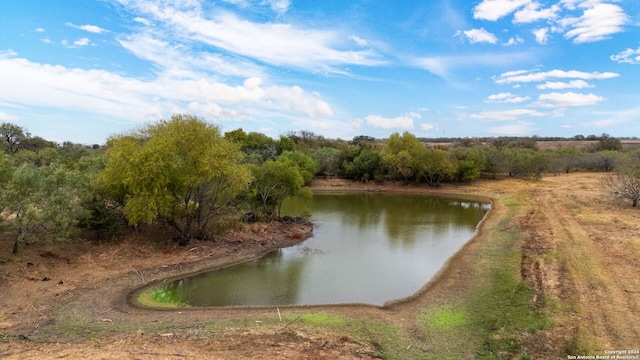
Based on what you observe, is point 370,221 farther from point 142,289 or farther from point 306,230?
point 142,289

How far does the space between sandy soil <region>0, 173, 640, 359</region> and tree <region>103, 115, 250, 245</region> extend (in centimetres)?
266

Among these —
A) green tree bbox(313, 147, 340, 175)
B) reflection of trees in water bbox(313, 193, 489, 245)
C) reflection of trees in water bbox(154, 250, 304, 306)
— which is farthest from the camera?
green tree bbox(313, 147, 340, 175)

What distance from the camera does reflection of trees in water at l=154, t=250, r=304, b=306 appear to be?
55.8 ft

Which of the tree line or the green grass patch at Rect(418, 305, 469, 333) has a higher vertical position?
the tree line

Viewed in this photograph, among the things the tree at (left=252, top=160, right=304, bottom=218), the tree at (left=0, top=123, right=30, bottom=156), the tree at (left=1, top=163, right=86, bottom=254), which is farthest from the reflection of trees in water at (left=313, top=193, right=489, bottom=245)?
the tree at (left=0, top=123, right=30, bottom=156)

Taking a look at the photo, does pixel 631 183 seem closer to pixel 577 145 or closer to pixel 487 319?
pixel 487 319

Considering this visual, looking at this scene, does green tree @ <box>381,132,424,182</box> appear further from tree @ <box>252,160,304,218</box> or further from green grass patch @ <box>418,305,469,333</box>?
green grass patch @ <box>418,305,469,333</box>

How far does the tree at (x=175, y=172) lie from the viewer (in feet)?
67.5

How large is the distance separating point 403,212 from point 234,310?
95.3 ft

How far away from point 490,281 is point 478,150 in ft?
167

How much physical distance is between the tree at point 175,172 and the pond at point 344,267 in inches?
172

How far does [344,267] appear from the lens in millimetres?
21781

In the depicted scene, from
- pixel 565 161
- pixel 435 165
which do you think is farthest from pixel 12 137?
pixel 565 161

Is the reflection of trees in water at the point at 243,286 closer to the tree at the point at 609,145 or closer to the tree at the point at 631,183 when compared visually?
the tree at the point at 631,183
